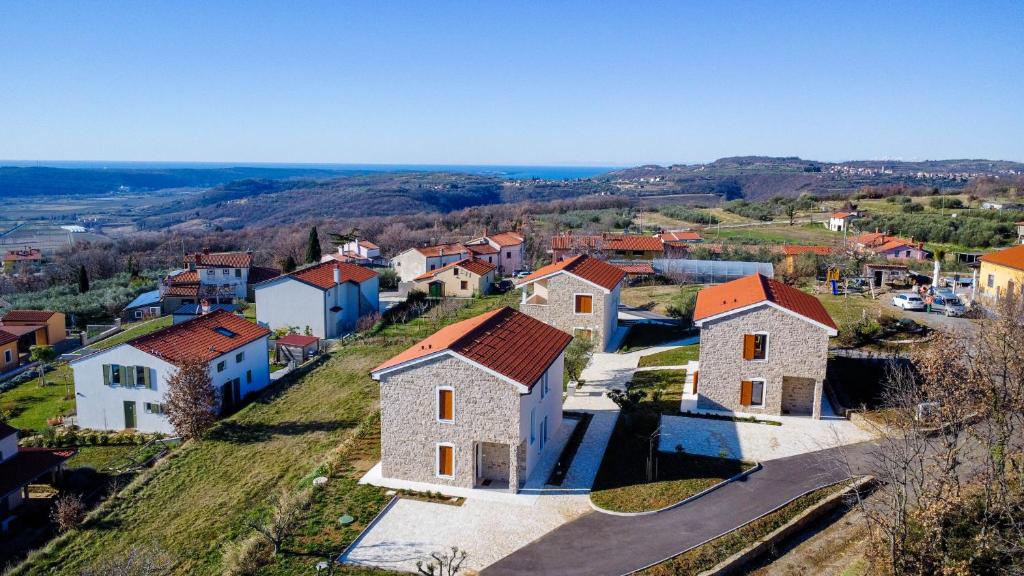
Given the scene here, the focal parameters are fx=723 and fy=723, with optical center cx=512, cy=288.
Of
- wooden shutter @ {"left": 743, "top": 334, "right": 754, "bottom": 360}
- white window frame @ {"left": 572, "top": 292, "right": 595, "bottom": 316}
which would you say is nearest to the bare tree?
white window frame @ {"left": 572, "top": 292, "right": 595, "bottom": 316}

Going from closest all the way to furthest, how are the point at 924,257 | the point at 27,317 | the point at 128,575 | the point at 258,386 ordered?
the point at 128,575, the point at 258,386, the point at 27,317, the point at 924,257

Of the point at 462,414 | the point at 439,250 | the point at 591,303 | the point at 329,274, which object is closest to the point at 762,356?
the point at 591,303

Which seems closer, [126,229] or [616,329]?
[616,329]

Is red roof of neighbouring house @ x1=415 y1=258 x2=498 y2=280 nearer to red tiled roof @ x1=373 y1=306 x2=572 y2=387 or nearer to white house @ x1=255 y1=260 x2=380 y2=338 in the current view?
white house @ x1=255 y1=260 x2=380 y2=338

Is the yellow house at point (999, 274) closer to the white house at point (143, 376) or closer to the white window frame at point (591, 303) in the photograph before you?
the white window frame at point (591, 303)

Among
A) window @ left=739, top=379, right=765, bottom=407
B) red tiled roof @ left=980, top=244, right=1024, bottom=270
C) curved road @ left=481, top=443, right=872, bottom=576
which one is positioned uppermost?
red tiled roof @ left=980, top=244, right=1024, bottom=270

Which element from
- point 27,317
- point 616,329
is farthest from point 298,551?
point 27,317

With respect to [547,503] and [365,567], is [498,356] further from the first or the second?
[365,567]
